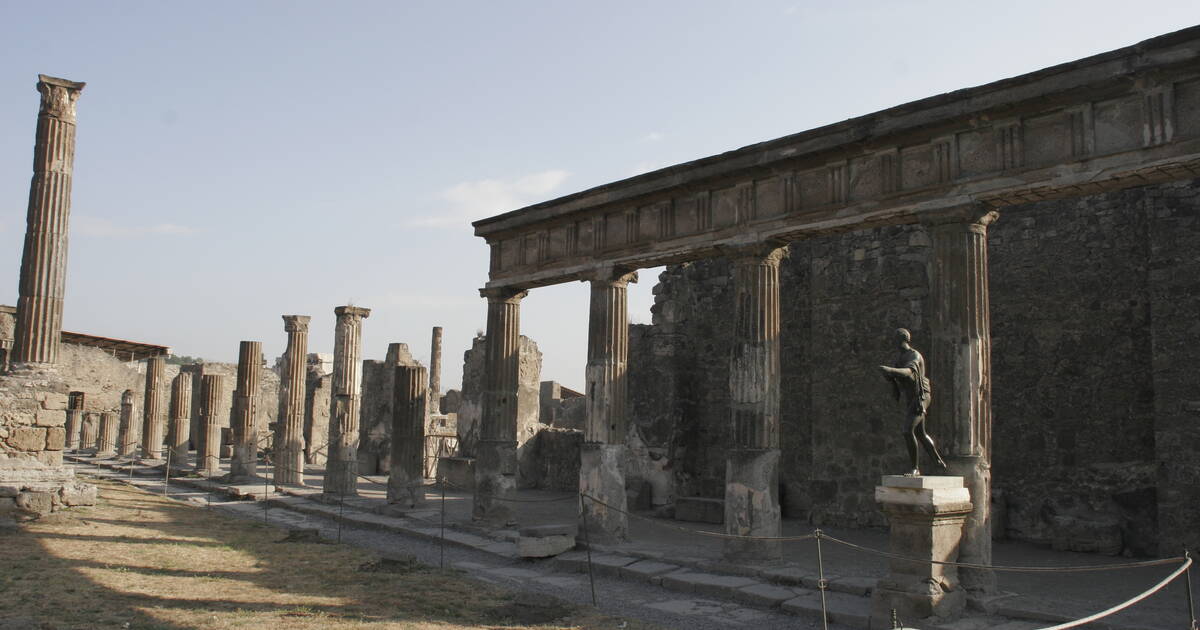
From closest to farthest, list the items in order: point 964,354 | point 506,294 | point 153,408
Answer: point 964,354
point 506,294
point 153,408

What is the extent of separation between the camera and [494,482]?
1360 cm

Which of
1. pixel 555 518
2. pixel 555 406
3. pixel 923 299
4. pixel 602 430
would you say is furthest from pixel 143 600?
pixel 555 406

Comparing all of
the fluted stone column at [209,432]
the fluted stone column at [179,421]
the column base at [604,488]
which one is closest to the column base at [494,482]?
the column base at [604,488]

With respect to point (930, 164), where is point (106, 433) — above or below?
below

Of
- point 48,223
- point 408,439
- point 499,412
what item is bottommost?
point 408,439

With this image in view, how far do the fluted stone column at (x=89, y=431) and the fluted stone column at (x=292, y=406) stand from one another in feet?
56.4

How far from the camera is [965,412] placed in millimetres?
8289

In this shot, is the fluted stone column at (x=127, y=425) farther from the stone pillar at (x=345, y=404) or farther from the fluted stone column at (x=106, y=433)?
the stone pillar at (x=345, y=404)

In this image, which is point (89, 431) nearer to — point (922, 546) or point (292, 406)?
point (292, 406)

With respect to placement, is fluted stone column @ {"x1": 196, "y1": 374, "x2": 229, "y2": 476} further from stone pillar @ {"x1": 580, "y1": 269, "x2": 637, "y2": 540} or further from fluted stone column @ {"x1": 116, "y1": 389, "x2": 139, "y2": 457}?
stone pillar @ {"x1": 580, "y1": 269, "x2": 637, "y2": 540}

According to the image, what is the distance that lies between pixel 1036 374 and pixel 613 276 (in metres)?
6.04

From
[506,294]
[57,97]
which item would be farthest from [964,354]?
[57,97]

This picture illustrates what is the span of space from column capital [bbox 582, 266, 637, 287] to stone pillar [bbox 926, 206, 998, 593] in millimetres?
4705

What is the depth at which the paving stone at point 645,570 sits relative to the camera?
9836mm
